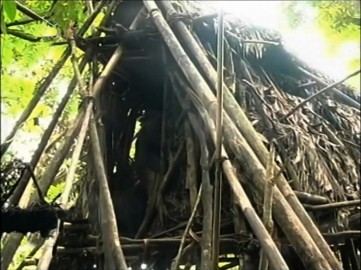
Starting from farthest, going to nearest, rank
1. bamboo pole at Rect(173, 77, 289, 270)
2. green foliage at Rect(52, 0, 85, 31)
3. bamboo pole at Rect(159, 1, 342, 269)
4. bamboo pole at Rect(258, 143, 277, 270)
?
green foliage at Rect(52, 0, 85, 31) < bamboo pole at Rect(159, 1, 342, 269) < bamboo pole at Rect(258, 143, 277, 270) < bamboo pole at Rect(173, 77, 289, 270)

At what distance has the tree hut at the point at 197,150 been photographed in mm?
2754

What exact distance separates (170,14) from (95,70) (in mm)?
601

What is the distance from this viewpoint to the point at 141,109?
170 inches

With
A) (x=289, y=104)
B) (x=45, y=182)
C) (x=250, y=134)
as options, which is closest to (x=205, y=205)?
(x=250, y=134)

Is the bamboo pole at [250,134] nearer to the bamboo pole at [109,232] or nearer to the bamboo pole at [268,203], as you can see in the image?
the bamboo pole at [268,203]

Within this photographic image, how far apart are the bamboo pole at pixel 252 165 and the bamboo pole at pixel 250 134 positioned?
0.20ft

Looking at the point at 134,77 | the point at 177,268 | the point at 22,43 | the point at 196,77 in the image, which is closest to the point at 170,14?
the point at 134,77

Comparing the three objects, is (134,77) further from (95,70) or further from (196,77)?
(196,77)

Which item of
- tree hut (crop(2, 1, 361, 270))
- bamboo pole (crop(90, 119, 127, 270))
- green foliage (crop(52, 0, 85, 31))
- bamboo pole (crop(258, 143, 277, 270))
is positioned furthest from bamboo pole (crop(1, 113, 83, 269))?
bamboo pole (crop(258, 143, 277, 270))

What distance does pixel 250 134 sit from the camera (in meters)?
2.81

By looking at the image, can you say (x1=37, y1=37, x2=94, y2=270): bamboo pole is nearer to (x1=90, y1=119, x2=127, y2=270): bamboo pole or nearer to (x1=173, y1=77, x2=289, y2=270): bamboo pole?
(x1=90, y1=119, x2=127, y2=270): bamboo pole

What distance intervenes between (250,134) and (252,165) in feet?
0.78

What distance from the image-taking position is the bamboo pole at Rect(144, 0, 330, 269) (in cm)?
221

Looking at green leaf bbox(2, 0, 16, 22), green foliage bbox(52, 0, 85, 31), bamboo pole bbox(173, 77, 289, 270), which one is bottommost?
bamboo pole bbox(173, 77, 289, 270)
